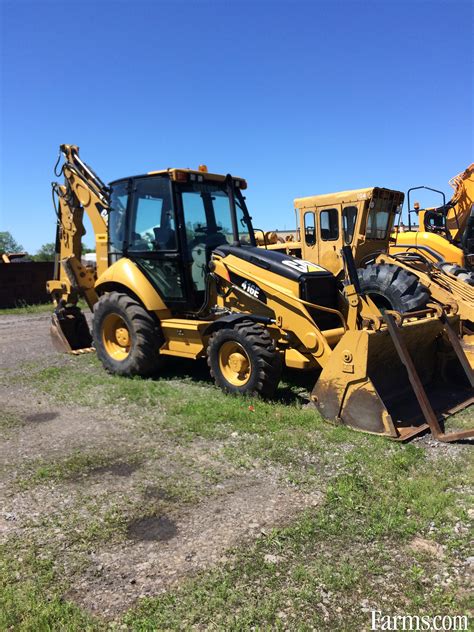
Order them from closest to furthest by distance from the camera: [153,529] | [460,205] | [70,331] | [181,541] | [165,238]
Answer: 1. [181,541]
2. [153,529]
3. [165,238]
4. [70,331]
5. [460,205]

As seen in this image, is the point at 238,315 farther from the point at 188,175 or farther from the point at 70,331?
the point at 70,331

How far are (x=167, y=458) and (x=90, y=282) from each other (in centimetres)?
536

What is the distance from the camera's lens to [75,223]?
29.8 feet

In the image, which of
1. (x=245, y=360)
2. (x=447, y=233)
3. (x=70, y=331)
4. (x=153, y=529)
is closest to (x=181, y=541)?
(x=153, y=529)

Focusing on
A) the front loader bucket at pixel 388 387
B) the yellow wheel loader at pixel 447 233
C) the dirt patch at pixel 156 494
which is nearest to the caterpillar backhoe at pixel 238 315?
the front loader bucket at pixel 388 387

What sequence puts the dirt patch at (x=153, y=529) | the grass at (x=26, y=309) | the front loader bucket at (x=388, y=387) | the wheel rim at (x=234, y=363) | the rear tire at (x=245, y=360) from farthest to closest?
the grass at (x=26, y=309) < the wheel rim at (x=234, y=363) < the rear tire at (x=245, y=360) < the front loader bucket at (x=388, y=387) < the dirt patch at (x=153, y=529)

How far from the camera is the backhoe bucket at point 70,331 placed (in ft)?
30.2

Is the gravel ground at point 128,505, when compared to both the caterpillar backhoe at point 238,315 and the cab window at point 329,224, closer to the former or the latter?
the caterpillar backhoe at point 238,315

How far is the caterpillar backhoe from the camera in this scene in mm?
4988

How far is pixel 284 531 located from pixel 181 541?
0.66 metres

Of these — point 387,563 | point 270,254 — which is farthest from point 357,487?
point 270,254

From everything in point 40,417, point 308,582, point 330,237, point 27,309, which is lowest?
point 308,582

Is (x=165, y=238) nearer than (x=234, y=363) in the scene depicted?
No

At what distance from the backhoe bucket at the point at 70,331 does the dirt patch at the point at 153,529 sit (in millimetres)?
5933
